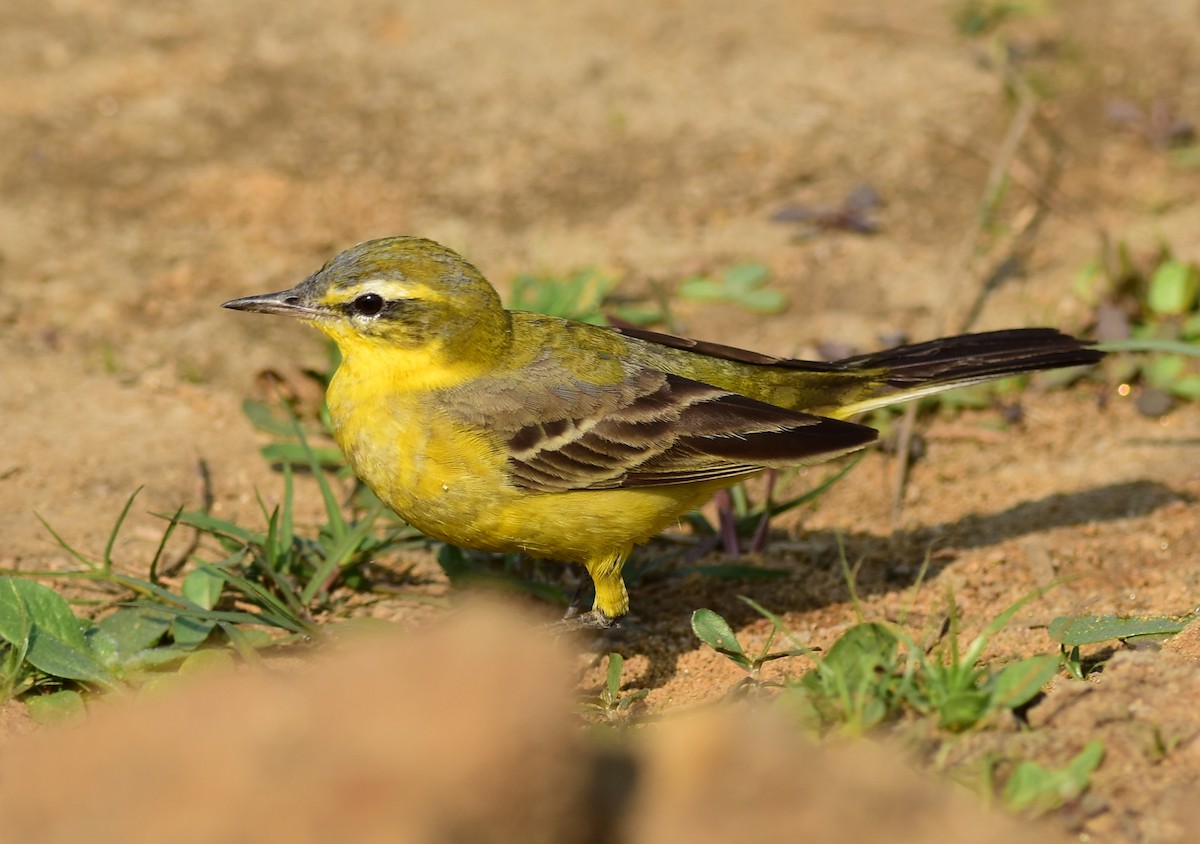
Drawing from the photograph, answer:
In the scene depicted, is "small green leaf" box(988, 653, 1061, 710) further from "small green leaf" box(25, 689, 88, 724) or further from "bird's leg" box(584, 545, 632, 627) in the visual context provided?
"small green leaf" box(25, 689, 88, 724)

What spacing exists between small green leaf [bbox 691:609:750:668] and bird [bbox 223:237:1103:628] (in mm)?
776

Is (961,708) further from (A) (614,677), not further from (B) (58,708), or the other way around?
(B) (58,708)

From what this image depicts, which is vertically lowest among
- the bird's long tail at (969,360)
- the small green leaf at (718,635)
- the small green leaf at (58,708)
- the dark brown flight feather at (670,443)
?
the small green leaf at (58,708)

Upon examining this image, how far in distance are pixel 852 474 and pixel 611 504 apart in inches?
75.9

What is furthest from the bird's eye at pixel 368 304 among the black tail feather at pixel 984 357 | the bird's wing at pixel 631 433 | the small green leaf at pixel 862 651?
the small green leaf at pixel 862 651

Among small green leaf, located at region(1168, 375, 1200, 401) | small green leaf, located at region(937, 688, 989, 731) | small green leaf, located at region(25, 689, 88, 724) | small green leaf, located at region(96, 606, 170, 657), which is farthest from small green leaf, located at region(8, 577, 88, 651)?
small green leaf, located at region(1168, 375, 1200, 401)

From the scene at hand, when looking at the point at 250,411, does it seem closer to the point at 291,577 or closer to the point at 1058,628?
the point at 291,577

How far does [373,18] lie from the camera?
1037 centimetres

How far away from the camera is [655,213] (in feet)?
28.6

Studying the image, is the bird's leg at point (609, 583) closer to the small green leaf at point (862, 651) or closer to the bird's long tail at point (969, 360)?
the bird's long tail at point (969, 360)

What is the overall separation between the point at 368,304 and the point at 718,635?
1.96 metres

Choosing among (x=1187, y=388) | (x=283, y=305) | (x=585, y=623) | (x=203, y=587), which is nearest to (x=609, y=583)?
(x=585, y=623)

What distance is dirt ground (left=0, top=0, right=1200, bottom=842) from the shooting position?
6000mm

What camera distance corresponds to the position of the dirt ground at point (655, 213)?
19.7 feet
